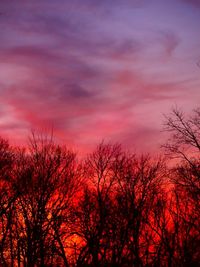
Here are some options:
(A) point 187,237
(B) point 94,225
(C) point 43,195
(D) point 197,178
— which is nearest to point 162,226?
(A) point 187,237

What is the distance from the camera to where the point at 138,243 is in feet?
143

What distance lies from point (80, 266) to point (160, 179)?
1261 cm

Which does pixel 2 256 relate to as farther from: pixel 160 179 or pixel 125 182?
pixel 160 179

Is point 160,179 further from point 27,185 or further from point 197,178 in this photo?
point 197,178

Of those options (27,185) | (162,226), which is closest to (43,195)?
(27,185)

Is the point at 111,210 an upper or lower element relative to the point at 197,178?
upper

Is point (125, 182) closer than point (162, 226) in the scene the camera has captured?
Yes

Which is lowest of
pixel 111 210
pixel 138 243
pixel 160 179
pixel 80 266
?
pixel 80 266

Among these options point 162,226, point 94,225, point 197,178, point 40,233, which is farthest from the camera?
point 162,226

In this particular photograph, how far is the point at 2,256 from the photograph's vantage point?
34562 millimetres

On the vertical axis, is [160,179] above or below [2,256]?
above

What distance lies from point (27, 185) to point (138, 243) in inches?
565

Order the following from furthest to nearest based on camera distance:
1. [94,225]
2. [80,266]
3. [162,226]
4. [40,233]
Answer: [162,226], [94,225], [80,266], [40,233]

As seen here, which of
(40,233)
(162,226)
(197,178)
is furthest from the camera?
(162,226)
